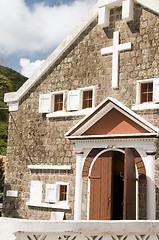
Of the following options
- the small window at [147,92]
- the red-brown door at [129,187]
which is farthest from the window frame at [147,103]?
the red-brown door at [129,187]

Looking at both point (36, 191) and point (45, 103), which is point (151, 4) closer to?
point (45, 103)

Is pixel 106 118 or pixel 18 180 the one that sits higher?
pixel 106 118

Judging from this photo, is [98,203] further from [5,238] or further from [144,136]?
[5,238]

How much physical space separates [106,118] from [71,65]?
303cm

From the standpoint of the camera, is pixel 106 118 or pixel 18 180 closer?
pixel 106 118

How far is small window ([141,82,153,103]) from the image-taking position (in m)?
12.0

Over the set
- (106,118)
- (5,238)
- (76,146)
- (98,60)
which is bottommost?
(5,238)

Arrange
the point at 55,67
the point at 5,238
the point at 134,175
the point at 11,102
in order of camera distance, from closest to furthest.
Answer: the point at 5,238, the point at 134,175, the point at 55,67, the point at 11,102

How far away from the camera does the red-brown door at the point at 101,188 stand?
1160 cm

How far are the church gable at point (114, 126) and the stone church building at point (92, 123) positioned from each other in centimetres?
4

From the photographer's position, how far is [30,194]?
14.1 m

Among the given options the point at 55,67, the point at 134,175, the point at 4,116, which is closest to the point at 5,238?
the point at 134,175

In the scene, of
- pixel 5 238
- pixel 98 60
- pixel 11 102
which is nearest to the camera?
pixel 5 238

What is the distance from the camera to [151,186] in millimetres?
11148
